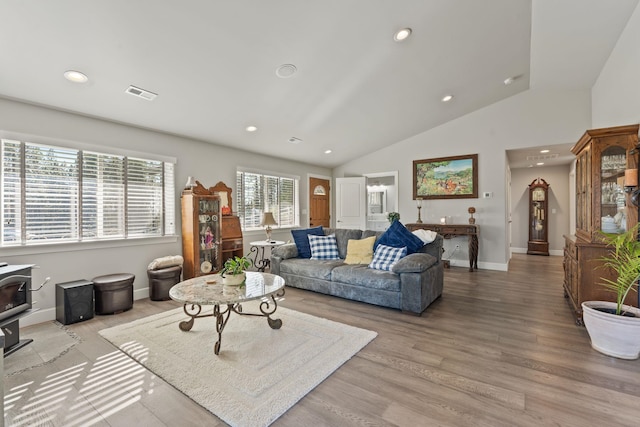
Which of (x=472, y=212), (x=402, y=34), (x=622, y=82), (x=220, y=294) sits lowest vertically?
(x=220, y=294)

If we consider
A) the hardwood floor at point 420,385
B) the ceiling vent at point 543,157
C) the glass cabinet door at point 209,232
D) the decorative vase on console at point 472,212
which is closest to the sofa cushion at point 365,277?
the hardwood floor at point 420,385

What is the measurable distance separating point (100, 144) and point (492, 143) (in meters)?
6.41

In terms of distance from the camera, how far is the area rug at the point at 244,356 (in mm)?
1831

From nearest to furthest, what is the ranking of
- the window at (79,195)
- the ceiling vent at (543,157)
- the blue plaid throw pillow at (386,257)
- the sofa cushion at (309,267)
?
the window at (79,195)
the blue plaid throw pillow at (386,257)
the sofa cushion at (309,267)
the ceiling vent at (543,157)

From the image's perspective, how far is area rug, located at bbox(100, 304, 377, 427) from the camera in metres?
1.83

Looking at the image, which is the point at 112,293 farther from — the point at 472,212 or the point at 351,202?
the point at 472,212

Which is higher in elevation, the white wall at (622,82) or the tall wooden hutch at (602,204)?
the white wall at (622,82)

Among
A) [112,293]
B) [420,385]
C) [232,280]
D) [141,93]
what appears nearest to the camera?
[420,385]

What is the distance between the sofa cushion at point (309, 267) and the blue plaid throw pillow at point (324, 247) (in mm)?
197

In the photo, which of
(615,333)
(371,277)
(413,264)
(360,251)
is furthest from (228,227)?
(615,333)

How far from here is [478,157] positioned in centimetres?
580

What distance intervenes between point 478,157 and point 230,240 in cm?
498

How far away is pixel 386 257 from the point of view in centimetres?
378

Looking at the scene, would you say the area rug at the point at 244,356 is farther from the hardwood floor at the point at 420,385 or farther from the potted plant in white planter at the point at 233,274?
the potted plant in white planter at the point at 233,274
